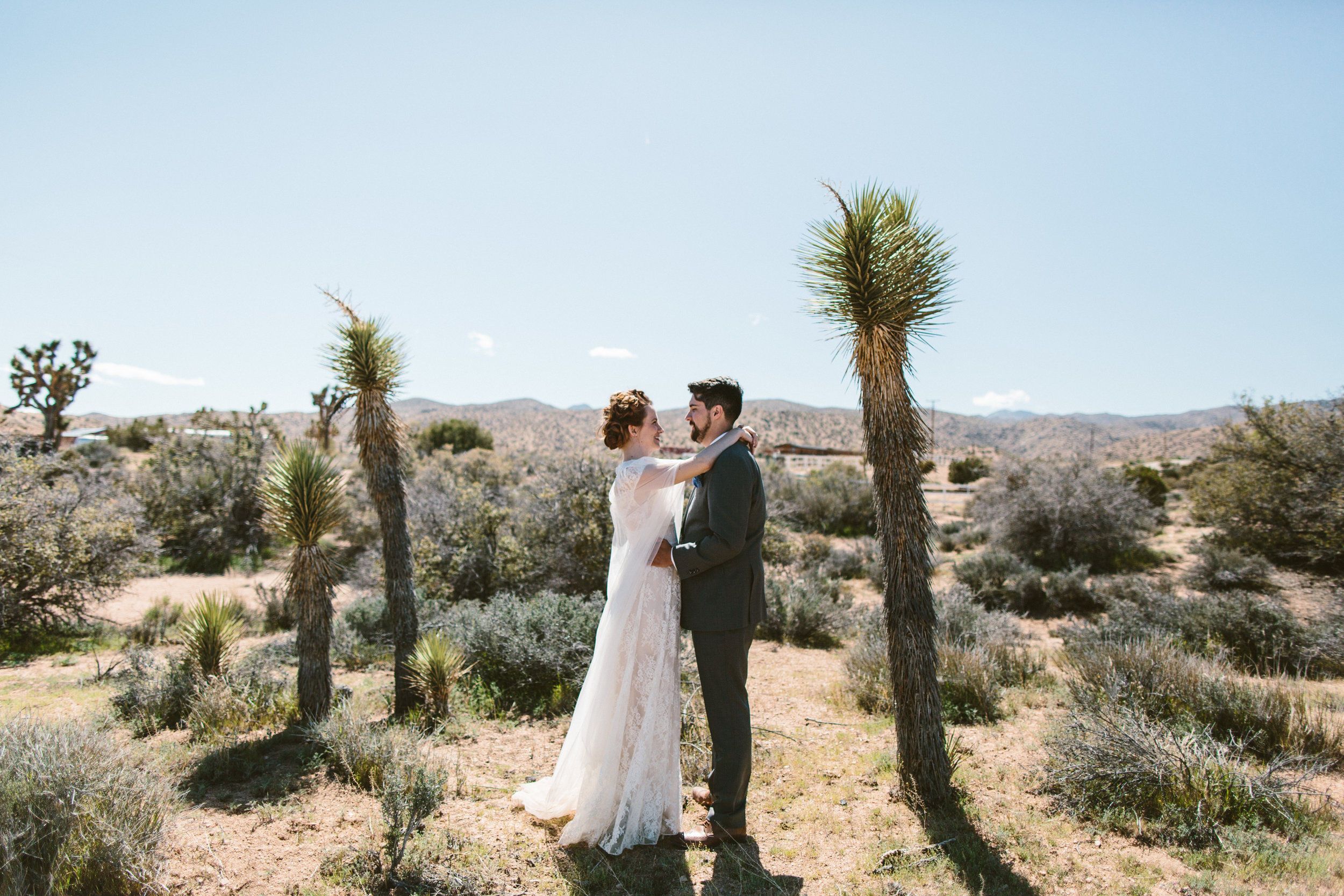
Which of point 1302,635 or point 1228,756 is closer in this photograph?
point 1228,756

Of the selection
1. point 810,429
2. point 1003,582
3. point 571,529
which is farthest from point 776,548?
point 810,429

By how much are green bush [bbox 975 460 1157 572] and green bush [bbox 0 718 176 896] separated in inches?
536

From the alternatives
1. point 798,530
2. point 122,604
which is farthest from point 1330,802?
point 122,604

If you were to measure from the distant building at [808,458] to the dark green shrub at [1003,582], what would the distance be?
7819mm

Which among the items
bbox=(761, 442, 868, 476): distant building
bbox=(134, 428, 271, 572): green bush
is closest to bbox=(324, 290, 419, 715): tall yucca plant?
bbox=(134, 428, 271, 572): green bush

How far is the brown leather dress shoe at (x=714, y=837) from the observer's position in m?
3.75

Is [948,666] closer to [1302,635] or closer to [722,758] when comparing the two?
[722,758]

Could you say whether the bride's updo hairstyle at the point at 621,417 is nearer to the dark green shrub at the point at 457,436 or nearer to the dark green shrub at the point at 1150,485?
the dark green shrub at the point at 1150,485

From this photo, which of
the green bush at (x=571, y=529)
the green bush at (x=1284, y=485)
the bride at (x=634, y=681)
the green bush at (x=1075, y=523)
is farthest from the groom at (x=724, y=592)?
the green bush at (x=1075, y=523)

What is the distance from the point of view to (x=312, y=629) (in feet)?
19.0

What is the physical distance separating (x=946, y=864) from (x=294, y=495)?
5.70 meters

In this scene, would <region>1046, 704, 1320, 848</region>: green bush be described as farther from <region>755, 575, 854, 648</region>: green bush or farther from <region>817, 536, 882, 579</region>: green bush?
<region>817, 536, 882, 579</region>: green bush

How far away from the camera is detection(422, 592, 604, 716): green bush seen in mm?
6500

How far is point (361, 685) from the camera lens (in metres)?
7.22
